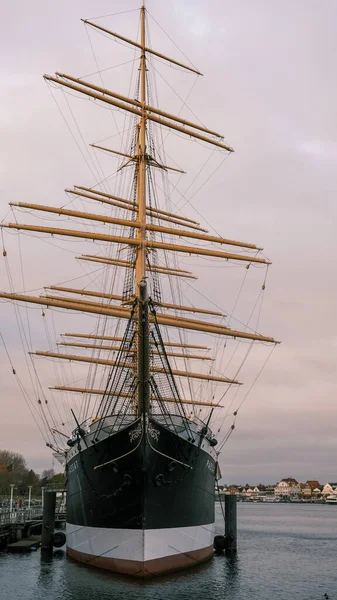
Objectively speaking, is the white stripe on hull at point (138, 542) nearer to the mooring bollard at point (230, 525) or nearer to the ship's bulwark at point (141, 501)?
the ship's bulwark at point (141, 501)

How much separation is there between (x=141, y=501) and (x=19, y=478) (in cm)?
8688

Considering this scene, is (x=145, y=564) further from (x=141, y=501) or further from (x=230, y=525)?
(x=230, y=525)

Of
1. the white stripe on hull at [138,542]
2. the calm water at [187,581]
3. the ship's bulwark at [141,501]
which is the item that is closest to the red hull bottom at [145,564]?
the ship's bulwark at [141,501]

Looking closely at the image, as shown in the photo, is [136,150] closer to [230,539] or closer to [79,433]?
[79,433]

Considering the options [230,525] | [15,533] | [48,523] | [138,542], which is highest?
[138,542]

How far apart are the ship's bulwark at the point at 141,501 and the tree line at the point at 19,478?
57.5m

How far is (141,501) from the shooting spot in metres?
21.0

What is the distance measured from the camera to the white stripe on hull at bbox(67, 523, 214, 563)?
2092 cm

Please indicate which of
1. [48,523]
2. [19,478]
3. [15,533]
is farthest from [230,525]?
[19,478]

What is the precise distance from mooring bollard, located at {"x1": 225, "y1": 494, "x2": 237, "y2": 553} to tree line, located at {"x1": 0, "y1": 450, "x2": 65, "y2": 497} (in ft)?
160

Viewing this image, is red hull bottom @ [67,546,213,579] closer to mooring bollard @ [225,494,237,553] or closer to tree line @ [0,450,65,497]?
mooring bollard @ [225,494,237,553]

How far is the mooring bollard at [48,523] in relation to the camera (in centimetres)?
3106

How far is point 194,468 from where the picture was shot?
23641 millimetres

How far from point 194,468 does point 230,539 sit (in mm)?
9887
